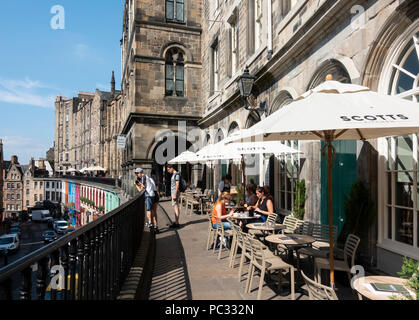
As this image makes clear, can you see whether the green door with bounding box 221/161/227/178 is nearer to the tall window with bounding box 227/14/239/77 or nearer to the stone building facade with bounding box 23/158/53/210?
the tall window with bounding box 227/14/239/77

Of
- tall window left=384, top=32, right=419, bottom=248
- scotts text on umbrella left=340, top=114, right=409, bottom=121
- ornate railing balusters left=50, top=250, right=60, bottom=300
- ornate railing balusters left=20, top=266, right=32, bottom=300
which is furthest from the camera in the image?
tall window left=384, top=32, right=419, bottom=248

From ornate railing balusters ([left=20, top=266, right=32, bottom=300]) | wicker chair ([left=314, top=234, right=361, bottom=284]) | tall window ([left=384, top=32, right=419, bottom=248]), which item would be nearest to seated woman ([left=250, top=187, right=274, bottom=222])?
wicker chair ([left=314, top=234, right=361, bottom=284])

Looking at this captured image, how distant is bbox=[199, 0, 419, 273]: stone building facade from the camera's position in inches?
172

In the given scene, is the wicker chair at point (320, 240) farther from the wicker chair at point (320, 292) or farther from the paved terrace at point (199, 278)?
the wicker chair at point (320, 292)

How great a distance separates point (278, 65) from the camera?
847cm

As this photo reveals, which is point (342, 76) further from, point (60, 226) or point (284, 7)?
point (60, 226)

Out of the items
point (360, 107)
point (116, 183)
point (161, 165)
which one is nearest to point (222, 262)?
point (360, 107)

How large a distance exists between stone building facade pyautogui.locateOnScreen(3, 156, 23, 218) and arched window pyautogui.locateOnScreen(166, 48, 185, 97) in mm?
67238

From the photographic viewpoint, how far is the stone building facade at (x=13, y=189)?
6931 cm

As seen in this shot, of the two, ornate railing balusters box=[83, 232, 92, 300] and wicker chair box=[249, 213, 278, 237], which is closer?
ornate railing balusters box=[83, 232, 92, 300]

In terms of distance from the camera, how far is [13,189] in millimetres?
70125

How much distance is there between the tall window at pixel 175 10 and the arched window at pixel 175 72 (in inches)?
77.4

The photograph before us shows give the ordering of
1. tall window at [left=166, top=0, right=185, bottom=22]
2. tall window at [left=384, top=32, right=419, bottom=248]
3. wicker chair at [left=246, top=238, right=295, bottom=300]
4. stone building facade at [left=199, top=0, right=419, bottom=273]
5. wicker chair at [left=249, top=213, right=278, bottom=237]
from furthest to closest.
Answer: tall window at [left=166, top=0, right=185, bottom=22]
wicker chair at [left=249, top=213, right=278, bottom=237]
stone building facade at [left=199, top=0, right=419, bottom=273]
tall window at [left=384, top=32, right=419, bottom=248]
wicker chair at [left=246, top=238, right=295, bottom=300]
